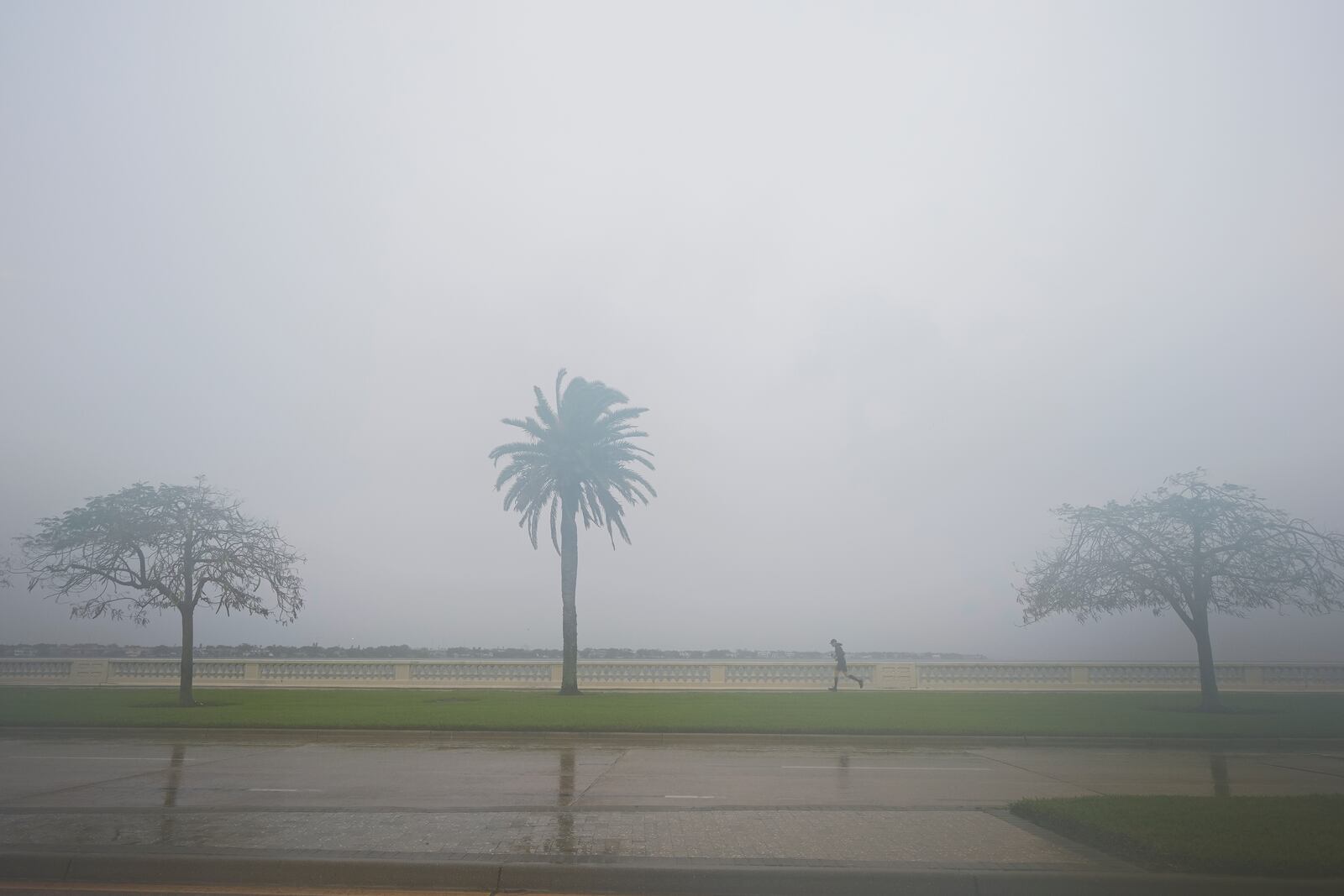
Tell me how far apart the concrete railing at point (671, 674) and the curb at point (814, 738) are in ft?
45.2

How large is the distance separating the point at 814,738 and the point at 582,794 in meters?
7.49

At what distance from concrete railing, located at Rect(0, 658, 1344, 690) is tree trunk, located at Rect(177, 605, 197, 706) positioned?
6.71 m

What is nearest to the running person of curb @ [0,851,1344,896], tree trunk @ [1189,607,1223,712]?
tree trunk @ [1189,607,1223,712]

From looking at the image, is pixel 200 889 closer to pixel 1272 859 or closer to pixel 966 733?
pixel 1272 859

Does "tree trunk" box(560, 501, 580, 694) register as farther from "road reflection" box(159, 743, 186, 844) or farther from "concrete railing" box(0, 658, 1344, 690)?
"road reflection" box(159, 743, 186, 844)

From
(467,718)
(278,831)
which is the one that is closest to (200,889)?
(278,831)

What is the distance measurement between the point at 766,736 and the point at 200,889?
38.8 feet

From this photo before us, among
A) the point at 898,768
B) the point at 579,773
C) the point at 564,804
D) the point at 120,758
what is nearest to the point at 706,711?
the point at 898,768

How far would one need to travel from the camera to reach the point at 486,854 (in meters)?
7.54

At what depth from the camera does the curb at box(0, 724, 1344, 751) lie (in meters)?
17.0

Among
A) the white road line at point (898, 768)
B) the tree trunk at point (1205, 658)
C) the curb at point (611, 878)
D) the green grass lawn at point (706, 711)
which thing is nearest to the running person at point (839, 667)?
the green grass lawn at point (706, 711)

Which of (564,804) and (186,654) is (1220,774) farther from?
(186,654)

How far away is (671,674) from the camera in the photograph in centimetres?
3181

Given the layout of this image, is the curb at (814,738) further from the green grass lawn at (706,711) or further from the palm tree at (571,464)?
the palm tree at (571,464)
